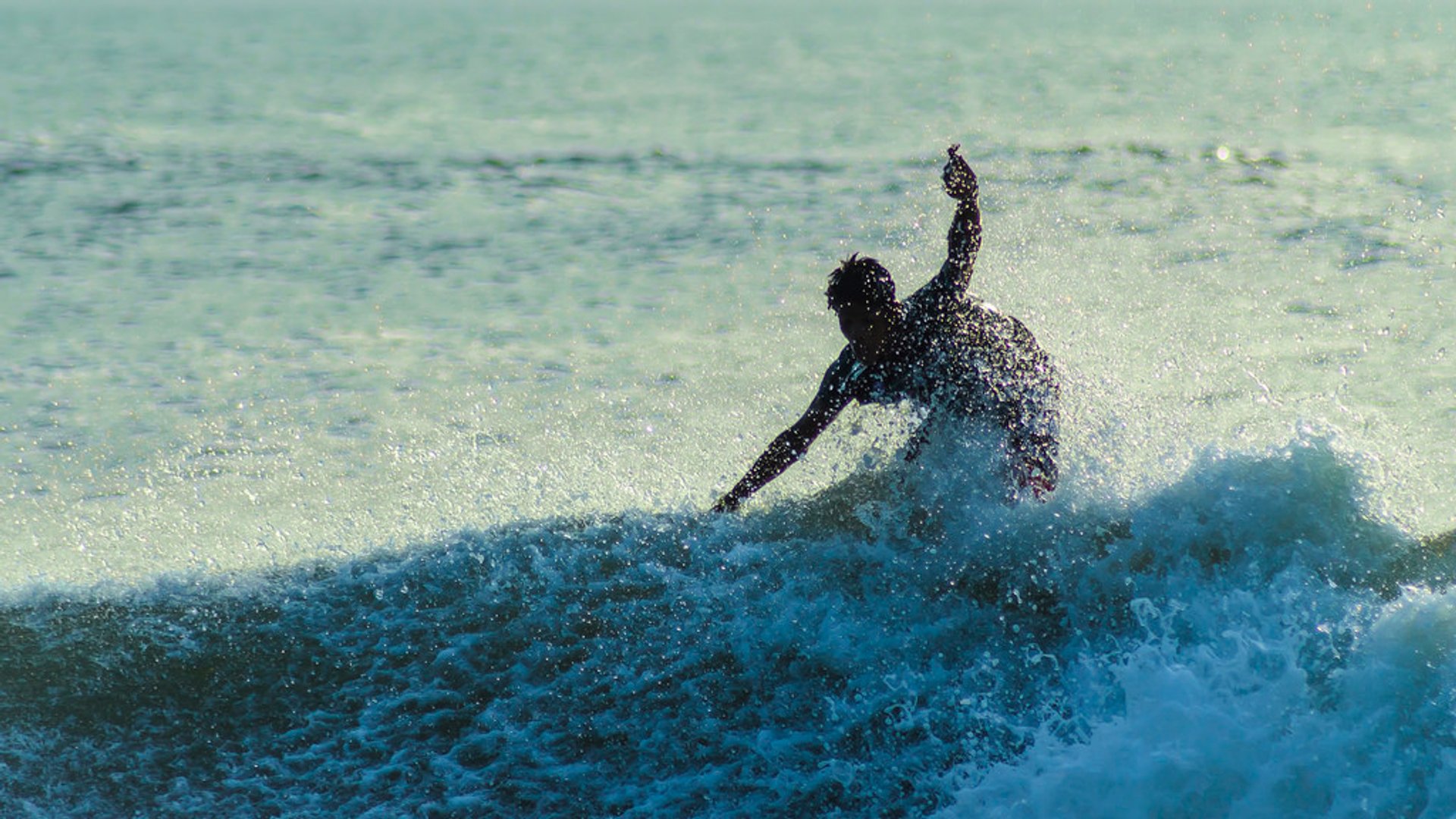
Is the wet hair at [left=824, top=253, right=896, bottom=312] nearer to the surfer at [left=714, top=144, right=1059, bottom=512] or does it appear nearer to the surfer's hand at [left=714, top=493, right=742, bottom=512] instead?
the surfer at [left=714, top=144, right=1059, bottom=512]

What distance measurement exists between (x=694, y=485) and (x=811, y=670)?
1866 mm

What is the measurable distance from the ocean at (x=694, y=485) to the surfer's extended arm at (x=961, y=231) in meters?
0.76

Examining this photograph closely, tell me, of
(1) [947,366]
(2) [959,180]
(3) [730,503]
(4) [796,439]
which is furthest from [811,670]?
(2) [959,180]

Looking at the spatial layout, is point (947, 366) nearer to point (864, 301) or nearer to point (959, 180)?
point (864, 301)

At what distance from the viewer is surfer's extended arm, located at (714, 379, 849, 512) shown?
5.27m

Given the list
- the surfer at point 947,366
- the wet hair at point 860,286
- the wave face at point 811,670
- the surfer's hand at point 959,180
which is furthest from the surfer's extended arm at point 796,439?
the surfer's hand at point 959,180

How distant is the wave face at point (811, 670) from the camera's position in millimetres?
4715

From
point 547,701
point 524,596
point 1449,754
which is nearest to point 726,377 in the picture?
point 524,596

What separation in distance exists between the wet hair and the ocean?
0.83m

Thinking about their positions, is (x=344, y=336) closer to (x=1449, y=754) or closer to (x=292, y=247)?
(x=292, y=247)

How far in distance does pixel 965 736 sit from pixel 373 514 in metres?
3.26

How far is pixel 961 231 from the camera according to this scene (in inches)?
212

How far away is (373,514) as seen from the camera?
686cm

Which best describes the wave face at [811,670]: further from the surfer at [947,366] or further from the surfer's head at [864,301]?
the surfer's head at [864,301]
